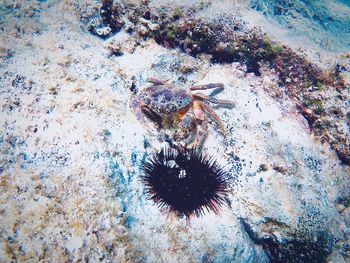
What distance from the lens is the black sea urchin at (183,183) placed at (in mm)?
3748

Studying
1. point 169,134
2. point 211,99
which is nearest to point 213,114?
point 211,99

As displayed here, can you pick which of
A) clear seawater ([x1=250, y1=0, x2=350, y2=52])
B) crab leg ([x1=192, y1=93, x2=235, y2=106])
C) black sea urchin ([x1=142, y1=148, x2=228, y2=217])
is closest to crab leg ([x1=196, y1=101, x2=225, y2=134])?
crab leg ([x1=192, y1=93, x2=235, y2=106])

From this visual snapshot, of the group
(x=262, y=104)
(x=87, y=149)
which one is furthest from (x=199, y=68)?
(x=87, y=149)

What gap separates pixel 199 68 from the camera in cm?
609

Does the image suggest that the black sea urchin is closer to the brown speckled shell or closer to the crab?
the crab

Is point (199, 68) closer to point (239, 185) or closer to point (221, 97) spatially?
point (221, 97)

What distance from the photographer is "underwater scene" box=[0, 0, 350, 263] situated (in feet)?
11.3

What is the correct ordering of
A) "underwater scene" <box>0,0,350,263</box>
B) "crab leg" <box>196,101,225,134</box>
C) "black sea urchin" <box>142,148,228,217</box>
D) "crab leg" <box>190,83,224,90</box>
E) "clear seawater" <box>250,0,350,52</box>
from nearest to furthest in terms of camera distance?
"underwater scene" <box>0,0,350,263</box>
"black sea urchin" <box>142,148,228,217</box>
"crab leg" <box>196,101,225,134</box>
"crab leg" <box>190,83,224,90</box>
"clear seawater" <box>250,0,350,52</box>

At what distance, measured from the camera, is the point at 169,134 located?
480 cm

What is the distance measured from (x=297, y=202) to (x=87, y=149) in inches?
144

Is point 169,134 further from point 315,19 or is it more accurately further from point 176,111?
point 315,19

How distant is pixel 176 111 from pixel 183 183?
1.58 m

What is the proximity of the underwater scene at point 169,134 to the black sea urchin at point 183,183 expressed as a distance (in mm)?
20

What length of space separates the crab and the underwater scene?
1.2 inches
